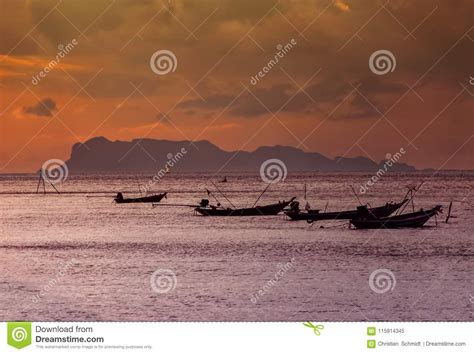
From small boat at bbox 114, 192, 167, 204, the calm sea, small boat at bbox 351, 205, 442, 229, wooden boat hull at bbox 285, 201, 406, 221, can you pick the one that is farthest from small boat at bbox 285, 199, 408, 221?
small boat at bbox 114, 192, 167, 204

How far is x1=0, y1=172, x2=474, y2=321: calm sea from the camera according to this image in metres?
16.0

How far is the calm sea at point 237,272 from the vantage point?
52.4ft

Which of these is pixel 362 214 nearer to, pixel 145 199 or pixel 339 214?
A: pixel 339 214

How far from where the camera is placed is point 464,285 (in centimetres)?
1886

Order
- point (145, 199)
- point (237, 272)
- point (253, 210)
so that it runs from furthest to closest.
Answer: point (145, 199) → point (253, 210) → point (237, 272)

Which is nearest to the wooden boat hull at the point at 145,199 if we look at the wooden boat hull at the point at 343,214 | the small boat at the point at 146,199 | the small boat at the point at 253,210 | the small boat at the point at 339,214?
the small boat at the point at 146,199

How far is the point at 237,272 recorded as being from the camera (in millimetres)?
21297

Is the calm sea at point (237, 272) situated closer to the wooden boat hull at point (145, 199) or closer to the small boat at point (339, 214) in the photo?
the small boat at point (339, 214)

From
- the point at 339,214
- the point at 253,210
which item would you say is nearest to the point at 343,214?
the point at 339,214

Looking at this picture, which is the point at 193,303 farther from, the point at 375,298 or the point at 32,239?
the point at 32,239
